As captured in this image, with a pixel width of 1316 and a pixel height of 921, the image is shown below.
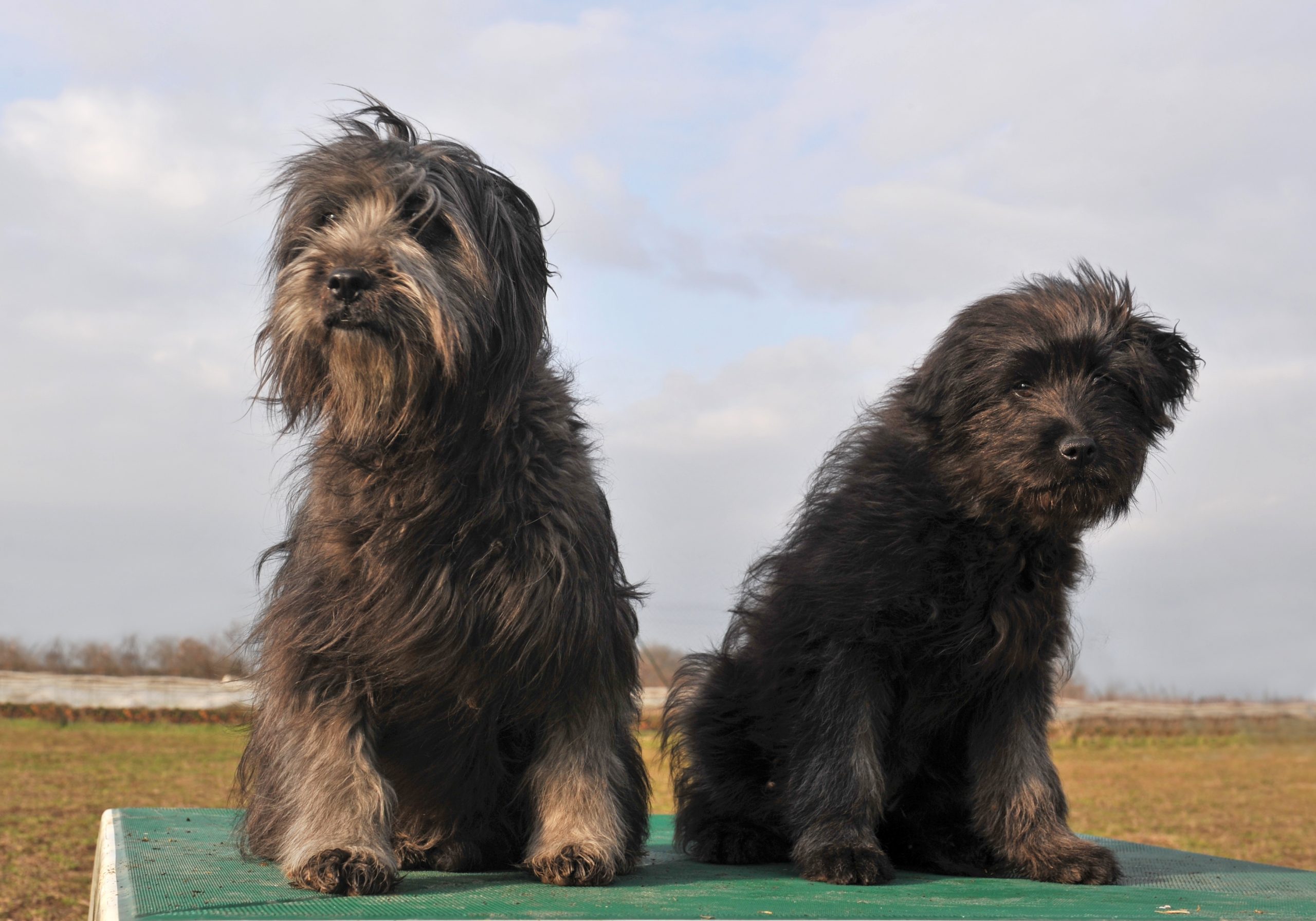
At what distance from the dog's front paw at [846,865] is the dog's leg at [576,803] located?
622 mm

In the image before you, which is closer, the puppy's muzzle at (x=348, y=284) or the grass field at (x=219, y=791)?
the puppy's muzzle at (x=348, y=284)

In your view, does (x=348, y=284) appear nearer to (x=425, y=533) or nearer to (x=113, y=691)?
(x=425, y=533)

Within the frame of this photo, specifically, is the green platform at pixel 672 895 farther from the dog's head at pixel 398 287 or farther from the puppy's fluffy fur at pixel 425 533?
the dog's head at pixel 398 287

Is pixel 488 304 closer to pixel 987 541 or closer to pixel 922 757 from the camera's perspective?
pixel 987 541

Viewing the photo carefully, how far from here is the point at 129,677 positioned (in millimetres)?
17578

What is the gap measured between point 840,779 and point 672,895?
2.32 feet

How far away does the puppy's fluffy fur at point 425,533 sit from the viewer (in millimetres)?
3115

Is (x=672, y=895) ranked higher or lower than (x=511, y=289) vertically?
lower

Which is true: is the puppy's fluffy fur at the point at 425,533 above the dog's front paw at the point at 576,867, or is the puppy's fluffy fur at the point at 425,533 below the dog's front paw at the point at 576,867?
above

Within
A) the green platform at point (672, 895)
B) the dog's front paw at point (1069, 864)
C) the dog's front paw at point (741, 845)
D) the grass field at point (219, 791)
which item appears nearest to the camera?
the green platform at point (672, 895)

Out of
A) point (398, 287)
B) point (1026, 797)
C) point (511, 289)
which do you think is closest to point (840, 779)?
point (1026, 797)

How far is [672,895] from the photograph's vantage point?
10.6 feet

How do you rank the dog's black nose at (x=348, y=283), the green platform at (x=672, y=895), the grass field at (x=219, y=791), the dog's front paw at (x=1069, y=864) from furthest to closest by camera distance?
1. the grass field at (x=219, y=791)
2. the dog's front paw at (x=1069, y=864)
3. the dog's black nose at (x=348, y=283)
4. the green platform at (x=672, y=895)

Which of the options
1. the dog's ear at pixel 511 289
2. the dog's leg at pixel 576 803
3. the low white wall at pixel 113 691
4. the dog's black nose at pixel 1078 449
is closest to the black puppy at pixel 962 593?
the dog's black nose at pixel 1078 449
